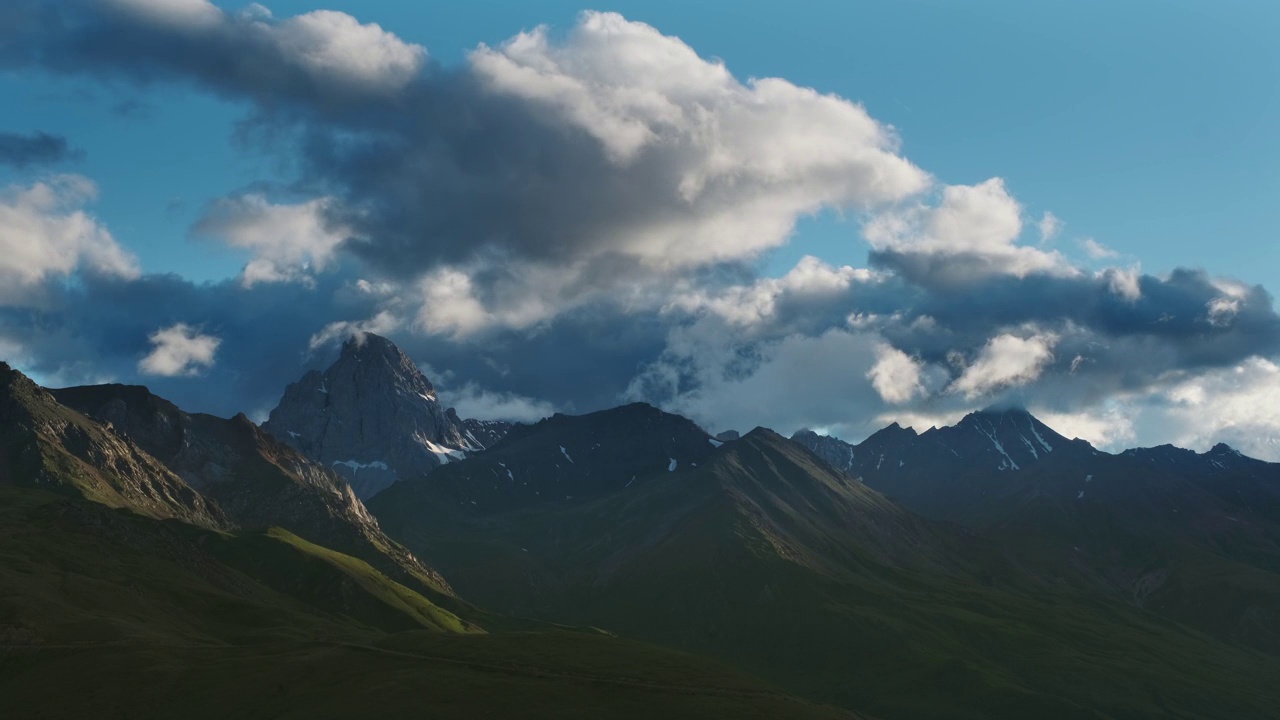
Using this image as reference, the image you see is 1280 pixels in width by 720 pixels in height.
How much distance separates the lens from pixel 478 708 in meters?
198

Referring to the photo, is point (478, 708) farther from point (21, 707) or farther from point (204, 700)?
point (21, 707)

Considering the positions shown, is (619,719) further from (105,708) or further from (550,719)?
(105,708)

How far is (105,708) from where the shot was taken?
196125 mm

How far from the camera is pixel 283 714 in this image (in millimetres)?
194500

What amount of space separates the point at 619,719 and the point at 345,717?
4561 cm

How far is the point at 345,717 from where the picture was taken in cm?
19062

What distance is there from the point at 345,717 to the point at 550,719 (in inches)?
1316

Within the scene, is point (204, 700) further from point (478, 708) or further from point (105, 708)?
point (478, 708)

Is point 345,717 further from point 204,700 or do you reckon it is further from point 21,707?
point 21,707

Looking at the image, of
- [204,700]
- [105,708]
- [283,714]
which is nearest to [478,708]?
[283,714]

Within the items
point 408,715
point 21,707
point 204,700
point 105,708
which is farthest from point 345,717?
point 21,707

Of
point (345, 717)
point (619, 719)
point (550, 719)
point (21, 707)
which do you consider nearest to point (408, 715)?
point (345, 717)

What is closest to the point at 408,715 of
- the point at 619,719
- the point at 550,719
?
the point at 550,719

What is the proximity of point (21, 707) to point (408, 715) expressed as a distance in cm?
6616
